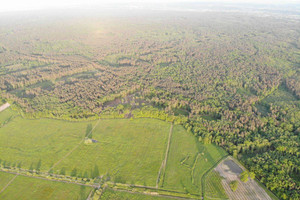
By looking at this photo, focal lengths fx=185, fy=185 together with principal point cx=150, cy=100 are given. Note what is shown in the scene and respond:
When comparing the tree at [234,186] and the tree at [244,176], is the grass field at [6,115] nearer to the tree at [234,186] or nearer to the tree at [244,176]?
the tree at [234,186]

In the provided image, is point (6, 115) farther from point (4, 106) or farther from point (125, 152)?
point (125, 152)

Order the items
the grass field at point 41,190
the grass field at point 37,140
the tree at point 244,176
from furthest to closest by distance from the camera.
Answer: the grass field at point 37,140, the tree at point 244,176, the grass field at point 41,190

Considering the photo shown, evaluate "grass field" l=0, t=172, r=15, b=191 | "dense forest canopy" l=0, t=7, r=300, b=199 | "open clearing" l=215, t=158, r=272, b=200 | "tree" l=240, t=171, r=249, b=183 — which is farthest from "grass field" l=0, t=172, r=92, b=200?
"tree" l=240, t=171, r=249, b=183

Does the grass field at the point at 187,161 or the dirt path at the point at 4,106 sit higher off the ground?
the dirt path at the point at 4,106

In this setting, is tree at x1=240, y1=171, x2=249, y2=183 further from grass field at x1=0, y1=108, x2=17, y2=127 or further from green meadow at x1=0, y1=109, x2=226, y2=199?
grass field at x1=0, y1=108, x2=17, y2=127

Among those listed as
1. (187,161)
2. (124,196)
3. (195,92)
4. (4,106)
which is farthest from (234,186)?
(4,106)

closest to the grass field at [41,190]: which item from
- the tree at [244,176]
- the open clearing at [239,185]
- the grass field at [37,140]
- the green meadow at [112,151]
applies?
the green meadow at [112,151]
